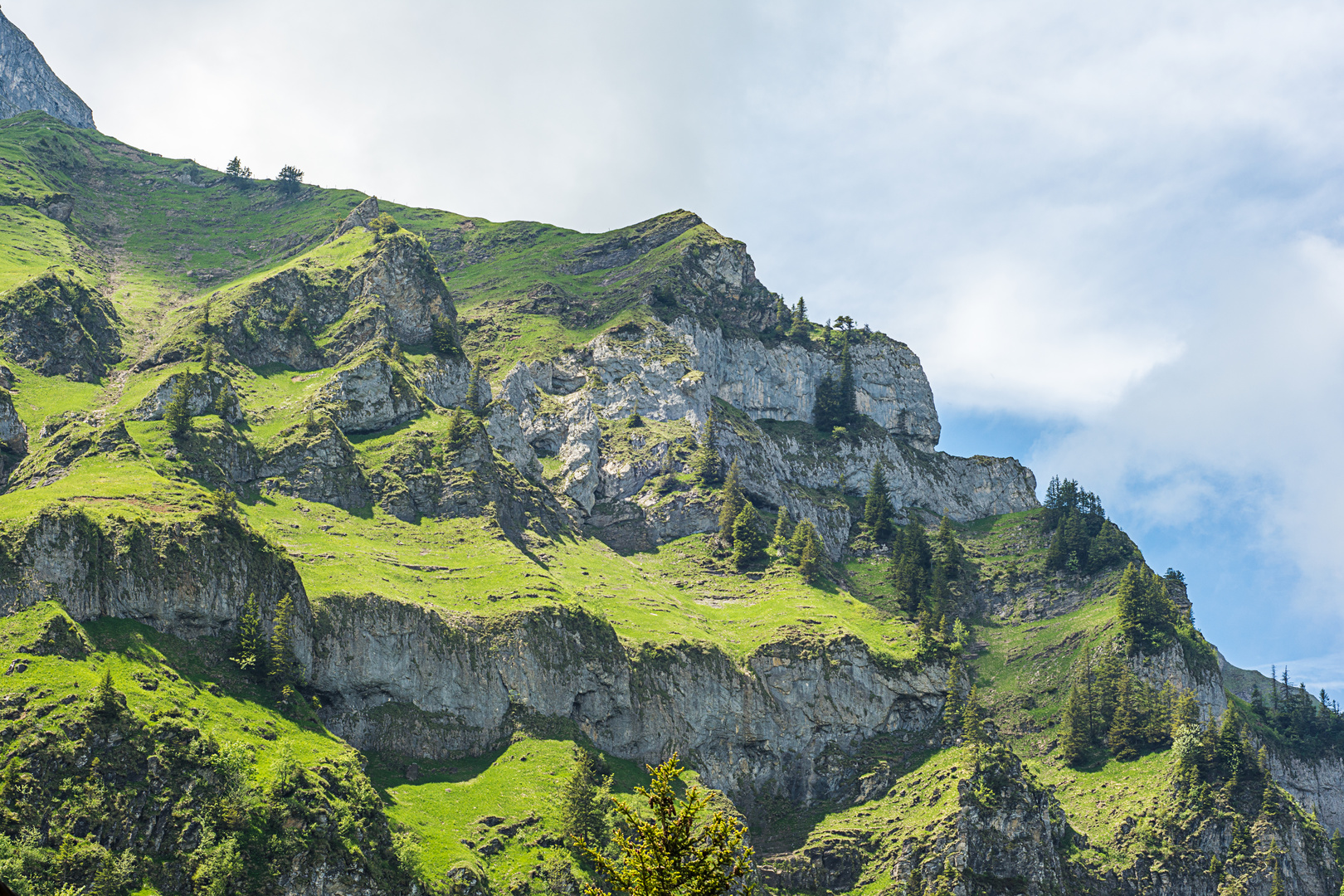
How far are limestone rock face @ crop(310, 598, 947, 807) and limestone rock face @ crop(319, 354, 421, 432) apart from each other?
206ft

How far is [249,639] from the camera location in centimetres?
11388

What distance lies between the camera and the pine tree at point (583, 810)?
375 ft

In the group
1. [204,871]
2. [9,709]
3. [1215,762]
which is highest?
[1215,762]

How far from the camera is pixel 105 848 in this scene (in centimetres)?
8288

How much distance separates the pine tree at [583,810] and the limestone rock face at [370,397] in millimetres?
93329

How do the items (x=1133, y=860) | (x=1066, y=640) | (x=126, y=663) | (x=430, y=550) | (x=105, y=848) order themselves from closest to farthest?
1. (x=105, y=848)
2. (x=126, y=663)
3. (x=1133, y=860)
4. (x=430, y=550)
5. (x=1066, y=640)

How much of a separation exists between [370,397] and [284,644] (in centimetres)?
8025

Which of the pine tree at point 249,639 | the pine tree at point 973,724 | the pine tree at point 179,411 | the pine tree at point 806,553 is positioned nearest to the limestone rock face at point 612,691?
the pine tree at point 249,639

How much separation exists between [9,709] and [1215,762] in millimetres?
166514

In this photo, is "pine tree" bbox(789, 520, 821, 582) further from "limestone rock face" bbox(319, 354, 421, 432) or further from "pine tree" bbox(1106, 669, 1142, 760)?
"limestone rock face" bbox(319, 354, 421, 432)

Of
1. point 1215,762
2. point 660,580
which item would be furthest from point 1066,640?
point 660,580

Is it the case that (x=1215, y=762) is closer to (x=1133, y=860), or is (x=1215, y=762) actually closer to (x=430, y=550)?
(x=1133, y=860)

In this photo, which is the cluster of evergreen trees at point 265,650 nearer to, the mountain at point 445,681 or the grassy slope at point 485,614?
the mountain at point 445,681

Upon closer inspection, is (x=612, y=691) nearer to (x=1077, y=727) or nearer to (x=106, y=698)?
(x=106, y=698)
